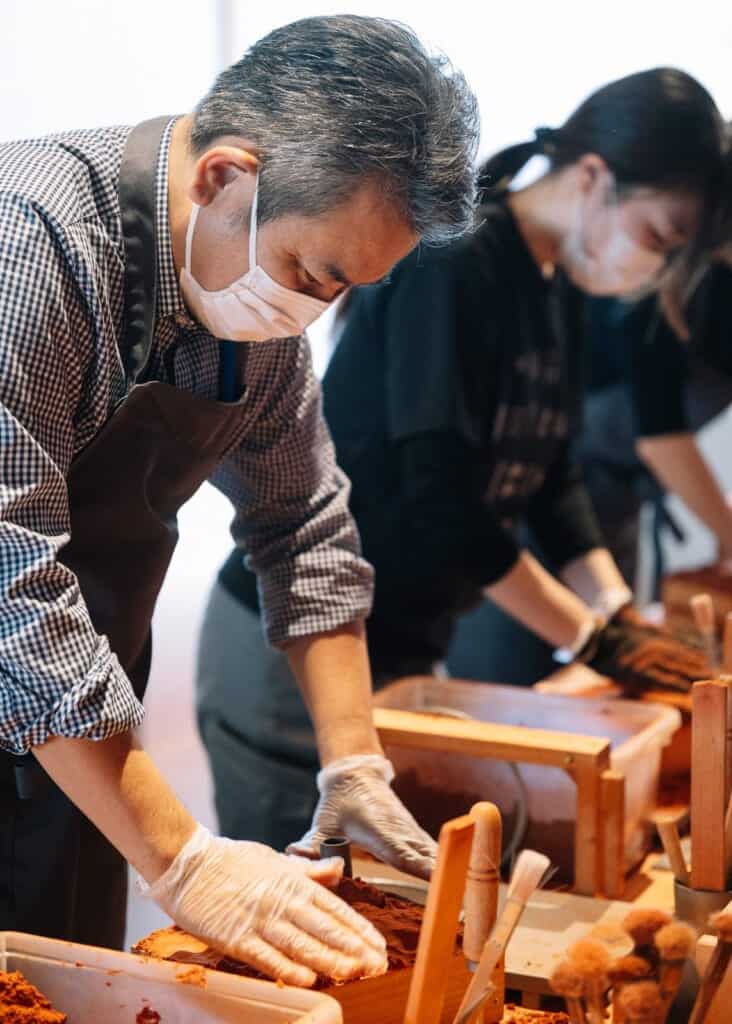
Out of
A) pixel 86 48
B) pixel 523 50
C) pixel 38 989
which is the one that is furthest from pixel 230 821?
pixel 523 50

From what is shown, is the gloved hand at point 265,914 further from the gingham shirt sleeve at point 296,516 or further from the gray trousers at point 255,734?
the gray trousers at point 255,734

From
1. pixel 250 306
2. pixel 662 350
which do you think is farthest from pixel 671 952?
pixel 662 350

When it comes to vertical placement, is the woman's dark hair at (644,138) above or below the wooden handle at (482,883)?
above

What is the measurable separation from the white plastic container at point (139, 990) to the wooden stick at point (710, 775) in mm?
457

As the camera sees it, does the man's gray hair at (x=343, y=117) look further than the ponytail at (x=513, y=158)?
No

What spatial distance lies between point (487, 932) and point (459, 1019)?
99 mm

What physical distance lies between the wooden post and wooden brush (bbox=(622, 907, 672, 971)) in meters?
0.65

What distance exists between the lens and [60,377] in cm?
127


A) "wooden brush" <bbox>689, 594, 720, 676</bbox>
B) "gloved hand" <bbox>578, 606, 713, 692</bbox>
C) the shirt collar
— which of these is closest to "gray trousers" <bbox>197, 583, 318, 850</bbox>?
"gloved hand" <bbox>578, 606, 713, 692</bbox>

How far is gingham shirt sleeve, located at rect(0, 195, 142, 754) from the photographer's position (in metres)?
1.19

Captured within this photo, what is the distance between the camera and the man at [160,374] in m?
1.21

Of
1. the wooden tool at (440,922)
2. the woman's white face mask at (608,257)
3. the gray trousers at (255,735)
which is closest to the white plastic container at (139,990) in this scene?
the wooden tool at (440,922)

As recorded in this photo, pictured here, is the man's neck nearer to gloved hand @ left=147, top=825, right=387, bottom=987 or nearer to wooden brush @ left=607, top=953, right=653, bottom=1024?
gloved hand @ left=147, top=825, right=387, bottom=987

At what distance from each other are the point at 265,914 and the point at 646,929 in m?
0.36
